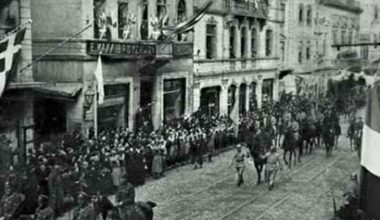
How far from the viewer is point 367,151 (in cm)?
1110

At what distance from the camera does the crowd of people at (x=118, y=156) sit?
16.9 m

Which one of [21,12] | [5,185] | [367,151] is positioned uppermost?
[21,12]

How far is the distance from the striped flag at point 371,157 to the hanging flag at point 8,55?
9556 millimetres

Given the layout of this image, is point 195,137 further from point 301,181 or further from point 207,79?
point 207,79

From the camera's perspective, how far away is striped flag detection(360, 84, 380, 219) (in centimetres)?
1087

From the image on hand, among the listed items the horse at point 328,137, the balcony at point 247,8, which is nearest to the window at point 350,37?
the balcony at point 247,8

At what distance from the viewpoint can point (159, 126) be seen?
2920cm

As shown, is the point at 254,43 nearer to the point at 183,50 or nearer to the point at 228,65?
the point at 228,65

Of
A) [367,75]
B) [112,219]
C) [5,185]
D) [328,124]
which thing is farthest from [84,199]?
[367,75]

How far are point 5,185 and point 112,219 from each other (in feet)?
8.96

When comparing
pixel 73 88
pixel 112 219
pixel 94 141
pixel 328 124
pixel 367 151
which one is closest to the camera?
pixel 367 151

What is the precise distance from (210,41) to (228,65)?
222 cm

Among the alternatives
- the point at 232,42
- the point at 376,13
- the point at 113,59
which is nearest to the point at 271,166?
the point at 113,59

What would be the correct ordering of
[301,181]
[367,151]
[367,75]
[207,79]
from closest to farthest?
[367,151]
[301,181]
[207,79]
[367,75]
